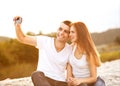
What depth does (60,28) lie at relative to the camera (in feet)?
6.70

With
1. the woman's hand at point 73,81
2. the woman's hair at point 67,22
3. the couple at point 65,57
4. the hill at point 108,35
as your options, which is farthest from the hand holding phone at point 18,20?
the hill at point 108,35

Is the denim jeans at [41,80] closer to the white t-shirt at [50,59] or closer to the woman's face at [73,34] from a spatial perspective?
the white t-shirt at [50,59]

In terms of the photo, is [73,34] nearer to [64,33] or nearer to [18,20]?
[64,33]

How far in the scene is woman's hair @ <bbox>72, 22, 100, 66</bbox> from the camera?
6.75ft

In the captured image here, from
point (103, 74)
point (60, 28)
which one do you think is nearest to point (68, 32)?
point (60, 28)

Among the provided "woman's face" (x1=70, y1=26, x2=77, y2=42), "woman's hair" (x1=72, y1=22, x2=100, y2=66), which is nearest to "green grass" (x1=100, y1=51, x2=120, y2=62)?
"woman's hair" (x1=72, y1=22, x2=100, y2=66)

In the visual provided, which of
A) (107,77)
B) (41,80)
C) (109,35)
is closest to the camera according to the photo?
(41,80)

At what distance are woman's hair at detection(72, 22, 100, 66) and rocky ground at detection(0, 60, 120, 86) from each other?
12 cm

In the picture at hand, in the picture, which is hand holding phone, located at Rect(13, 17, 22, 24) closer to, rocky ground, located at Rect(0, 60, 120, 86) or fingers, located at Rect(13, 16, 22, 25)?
fingers, located at Rect(13, 16, 22, 25)

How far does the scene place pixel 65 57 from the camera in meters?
2.04

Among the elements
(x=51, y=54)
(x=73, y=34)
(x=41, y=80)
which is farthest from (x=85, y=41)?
(x=41, y=80)

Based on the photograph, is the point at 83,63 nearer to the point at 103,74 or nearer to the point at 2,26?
the point at 103,74

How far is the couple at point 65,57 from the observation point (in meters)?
2.00

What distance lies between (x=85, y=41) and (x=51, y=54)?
0.21m
